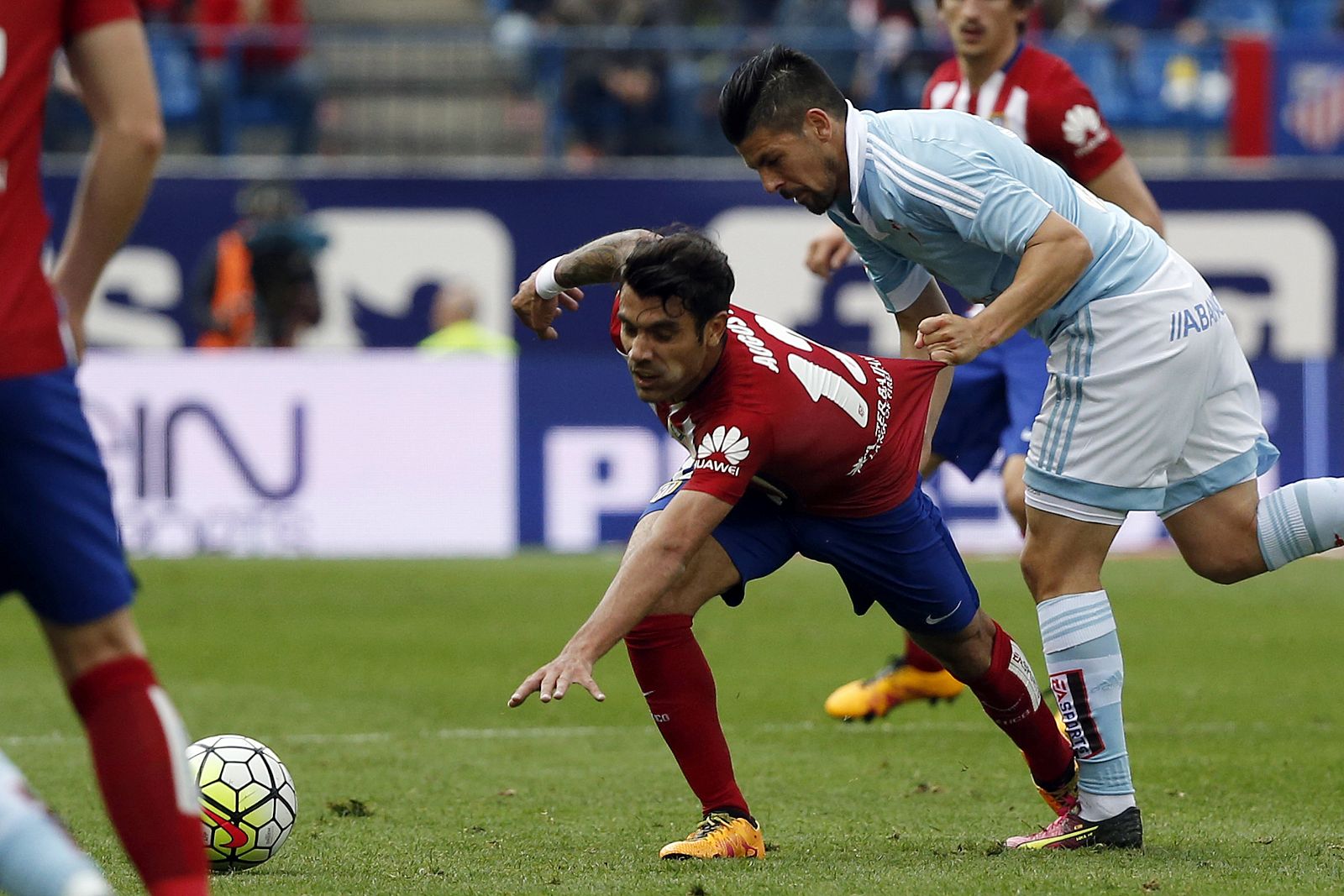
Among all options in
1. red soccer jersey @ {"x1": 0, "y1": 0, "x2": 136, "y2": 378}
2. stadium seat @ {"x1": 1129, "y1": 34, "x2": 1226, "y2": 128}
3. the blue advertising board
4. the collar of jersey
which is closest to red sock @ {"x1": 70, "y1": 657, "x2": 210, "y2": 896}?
red soccer jersey @ {"x1": 0, "y1": 0, "x2": 136, "y2": 378}

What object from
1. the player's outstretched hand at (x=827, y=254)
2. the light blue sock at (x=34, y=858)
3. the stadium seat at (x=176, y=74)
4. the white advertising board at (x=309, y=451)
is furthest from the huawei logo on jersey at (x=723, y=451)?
the stadium seat at (x=176, y=74)

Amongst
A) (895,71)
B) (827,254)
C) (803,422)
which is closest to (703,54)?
(895,71)

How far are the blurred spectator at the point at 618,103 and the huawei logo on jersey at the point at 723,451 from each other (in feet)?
42.0

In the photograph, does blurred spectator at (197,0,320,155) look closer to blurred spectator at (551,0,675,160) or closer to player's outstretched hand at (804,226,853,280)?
blurred spectator at (551,0,675,160)

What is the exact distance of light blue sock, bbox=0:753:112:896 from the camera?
9.43 feet

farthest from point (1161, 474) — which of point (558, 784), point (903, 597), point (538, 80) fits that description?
point (538, 80)

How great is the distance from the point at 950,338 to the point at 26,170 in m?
2.14

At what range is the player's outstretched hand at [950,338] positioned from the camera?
444cm

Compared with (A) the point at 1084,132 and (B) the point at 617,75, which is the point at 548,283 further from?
(B) the point at 617,75

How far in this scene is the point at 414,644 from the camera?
383 inches

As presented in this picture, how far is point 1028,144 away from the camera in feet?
21.6

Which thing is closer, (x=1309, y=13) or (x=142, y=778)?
(x=142, y=778)

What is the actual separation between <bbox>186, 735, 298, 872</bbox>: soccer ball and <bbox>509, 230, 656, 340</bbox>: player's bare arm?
138cm

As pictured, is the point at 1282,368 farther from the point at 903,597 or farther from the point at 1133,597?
the point at 903,597
